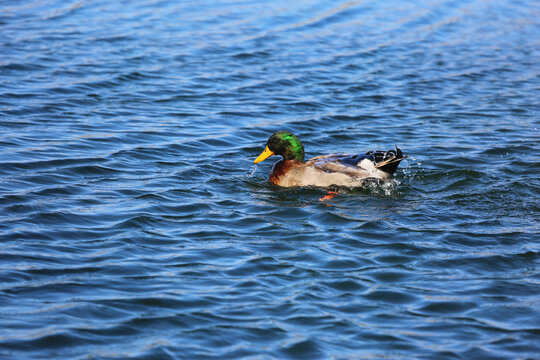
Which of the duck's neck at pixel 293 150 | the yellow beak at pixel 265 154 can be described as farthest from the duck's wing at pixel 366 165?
the yellow beak at pixel 265 154

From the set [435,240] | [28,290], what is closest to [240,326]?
[28,290]

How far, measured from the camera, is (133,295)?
5539mm

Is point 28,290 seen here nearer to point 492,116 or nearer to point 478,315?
point 478,315

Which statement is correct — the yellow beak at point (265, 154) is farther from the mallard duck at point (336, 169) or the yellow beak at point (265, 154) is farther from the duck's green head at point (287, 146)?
the mallard duck at point (336, 169)

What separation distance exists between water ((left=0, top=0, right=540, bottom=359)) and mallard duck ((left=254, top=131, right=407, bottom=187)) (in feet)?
0.54

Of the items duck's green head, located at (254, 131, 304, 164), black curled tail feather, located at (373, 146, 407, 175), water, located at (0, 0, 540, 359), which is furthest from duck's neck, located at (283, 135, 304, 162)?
black curled tail feather, located at (373, 146, 407, 175)

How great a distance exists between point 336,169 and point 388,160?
578 mm

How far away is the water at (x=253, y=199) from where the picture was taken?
5137mm

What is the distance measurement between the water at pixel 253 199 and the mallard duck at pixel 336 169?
166 mm

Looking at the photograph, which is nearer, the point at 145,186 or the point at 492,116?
the point at 145,186

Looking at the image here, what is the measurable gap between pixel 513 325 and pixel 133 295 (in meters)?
2.71

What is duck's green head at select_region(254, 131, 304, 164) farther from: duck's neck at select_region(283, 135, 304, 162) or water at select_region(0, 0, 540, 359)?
water at select_region(0, 0, 540, 359)

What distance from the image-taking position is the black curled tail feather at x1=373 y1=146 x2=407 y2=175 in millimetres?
8141

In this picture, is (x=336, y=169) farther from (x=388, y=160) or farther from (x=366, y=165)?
(x=388, y=160)
